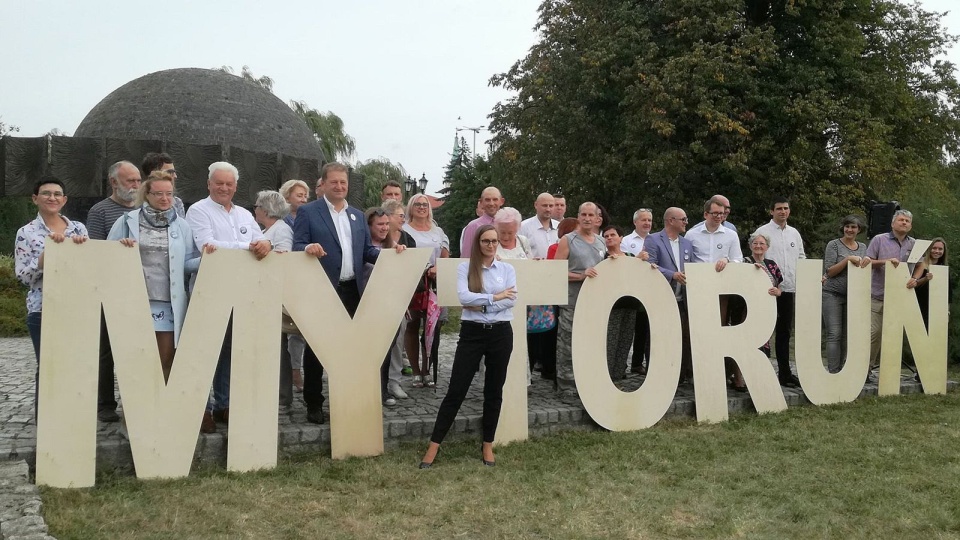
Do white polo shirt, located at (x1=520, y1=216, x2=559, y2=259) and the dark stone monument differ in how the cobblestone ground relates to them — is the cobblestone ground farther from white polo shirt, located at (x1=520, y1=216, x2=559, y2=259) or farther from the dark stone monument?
the dark stone monument

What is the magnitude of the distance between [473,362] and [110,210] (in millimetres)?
2825

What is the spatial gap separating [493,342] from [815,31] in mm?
18466

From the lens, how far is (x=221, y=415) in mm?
5949

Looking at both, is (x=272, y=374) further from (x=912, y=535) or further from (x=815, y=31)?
(x=815, y=31)

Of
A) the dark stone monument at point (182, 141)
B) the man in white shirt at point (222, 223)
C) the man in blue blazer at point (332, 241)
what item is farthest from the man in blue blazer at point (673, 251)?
the dark stone monument at point (182, 141)

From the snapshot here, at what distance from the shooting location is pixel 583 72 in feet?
71.1

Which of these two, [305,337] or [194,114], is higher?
[194,114]

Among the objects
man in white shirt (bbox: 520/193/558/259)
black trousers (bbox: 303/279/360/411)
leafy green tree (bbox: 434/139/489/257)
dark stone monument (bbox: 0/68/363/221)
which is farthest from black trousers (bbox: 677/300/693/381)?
leafy green tree (bbox: 434/139/489/257)

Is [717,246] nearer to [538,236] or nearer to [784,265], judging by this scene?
[784,265]

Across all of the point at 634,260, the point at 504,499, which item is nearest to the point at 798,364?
the point at 634,260

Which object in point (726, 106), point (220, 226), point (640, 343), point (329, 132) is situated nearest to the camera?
point (220, 226)

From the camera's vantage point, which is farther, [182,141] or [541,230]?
[182,141]

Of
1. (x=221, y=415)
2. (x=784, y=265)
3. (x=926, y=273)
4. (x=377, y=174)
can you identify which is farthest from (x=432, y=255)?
(x=377, y=174)

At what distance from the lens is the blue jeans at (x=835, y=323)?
8.56m
